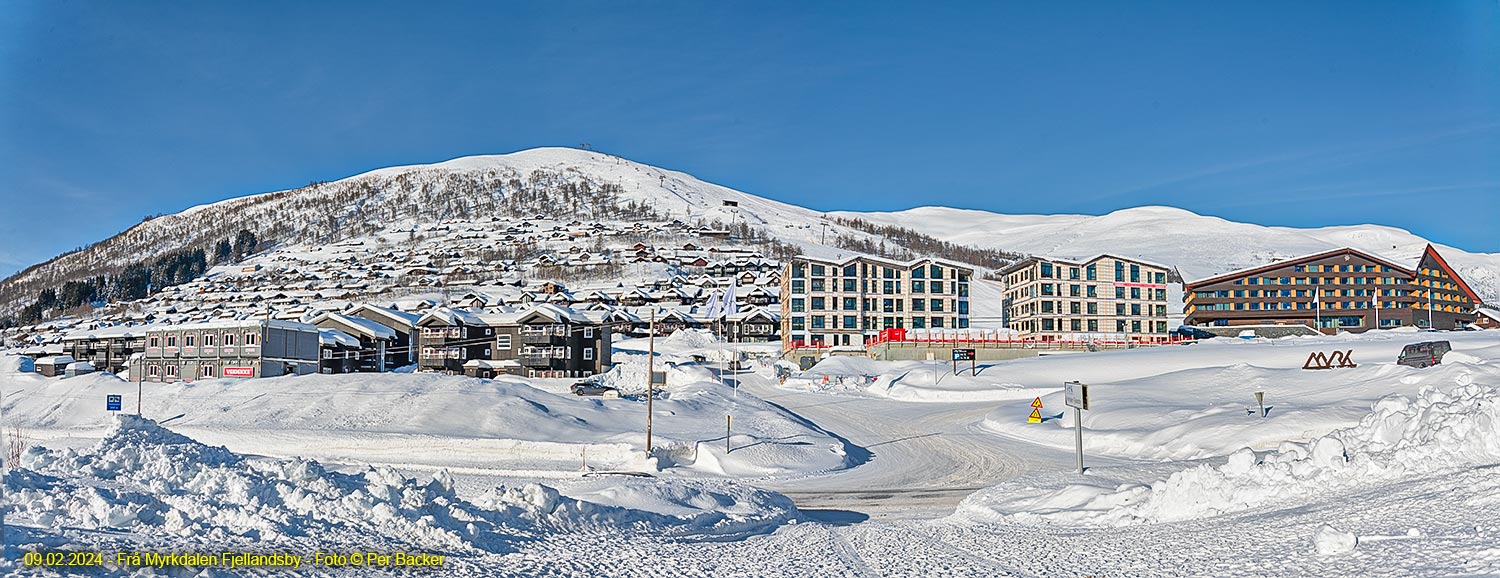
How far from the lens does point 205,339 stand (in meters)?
68.9

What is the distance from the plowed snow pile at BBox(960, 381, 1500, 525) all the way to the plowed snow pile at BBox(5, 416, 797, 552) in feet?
21.5

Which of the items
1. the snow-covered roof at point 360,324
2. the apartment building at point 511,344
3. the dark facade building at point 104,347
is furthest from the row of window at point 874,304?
the dark facade building at point 104,347

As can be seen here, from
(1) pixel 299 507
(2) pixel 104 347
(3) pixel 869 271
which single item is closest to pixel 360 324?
(2) pixel 104 347

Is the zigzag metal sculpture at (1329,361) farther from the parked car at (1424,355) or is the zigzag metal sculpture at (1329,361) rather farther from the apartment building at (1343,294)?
the apartment building at (1343,294)

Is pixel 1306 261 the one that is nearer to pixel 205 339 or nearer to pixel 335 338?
pixel 335 338

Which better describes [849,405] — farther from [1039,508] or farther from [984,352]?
[1039,508]

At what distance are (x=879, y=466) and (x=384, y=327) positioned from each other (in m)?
66.1

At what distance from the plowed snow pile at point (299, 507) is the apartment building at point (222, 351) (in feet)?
173

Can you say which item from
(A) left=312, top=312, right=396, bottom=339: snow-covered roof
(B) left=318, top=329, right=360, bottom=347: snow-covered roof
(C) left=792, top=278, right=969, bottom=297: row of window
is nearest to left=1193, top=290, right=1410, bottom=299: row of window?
(C) left=792, top=278, right=969, bottom=297: row of window

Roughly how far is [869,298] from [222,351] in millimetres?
55460

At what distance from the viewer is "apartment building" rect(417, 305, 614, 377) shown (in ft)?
286

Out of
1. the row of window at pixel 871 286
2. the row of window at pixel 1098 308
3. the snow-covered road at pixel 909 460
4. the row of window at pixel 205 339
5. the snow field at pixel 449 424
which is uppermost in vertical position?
the row of window at pixel 871 286

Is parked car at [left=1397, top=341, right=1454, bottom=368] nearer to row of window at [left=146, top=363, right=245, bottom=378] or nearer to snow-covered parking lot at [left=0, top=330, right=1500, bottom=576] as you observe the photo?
snow-covered parking lot at [left=0, top=330, right=1500, bottom=576]

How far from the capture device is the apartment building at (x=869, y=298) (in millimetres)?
95625
